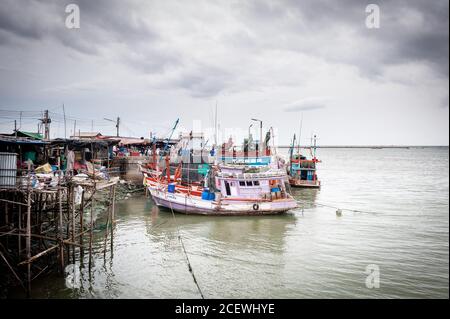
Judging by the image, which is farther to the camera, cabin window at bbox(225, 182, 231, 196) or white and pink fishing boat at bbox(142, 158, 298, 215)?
cabin window at bbox(225, 182, 231, 196)

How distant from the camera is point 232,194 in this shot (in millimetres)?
23859

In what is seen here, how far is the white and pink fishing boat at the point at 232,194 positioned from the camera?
22719 mm

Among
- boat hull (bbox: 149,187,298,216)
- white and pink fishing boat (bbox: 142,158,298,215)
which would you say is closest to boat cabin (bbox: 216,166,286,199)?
white and pink fishing boat (bbox: 142,158,298,215)

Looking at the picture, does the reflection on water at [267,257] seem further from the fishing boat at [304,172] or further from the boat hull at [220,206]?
the fishing boat at [304,172]

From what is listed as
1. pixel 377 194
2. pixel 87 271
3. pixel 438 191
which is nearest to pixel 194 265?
pixel 87 271

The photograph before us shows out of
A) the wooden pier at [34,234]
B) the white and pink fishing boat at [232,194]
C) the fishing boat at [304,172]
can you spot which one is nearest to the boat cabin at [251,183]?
the white and pink fishing boat at [232,194]

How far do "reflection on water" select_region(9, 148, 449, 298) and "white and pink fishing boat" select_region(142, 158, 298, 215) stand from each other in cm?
84

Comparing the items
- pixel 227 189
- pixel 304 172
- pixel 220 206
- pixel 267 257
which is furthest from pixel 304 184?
pixel 267 257

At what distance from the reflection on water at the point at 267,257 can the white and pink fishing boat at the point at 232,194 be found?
840 millimetres

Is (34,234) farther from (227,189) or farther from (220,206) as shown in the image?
(227,189)

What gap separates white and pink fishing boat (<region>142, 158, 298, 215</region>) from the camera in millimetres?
22719

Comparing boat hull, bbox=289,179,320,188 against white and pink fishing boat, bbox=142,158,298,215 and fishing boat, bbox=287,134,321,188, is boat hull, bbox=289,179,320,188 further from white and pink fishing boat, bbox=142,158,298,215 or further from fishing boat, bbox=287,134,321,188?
white and pink fishing boat, bbox=142,158,298,215

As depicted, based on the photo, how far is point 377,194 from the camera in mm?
36094
